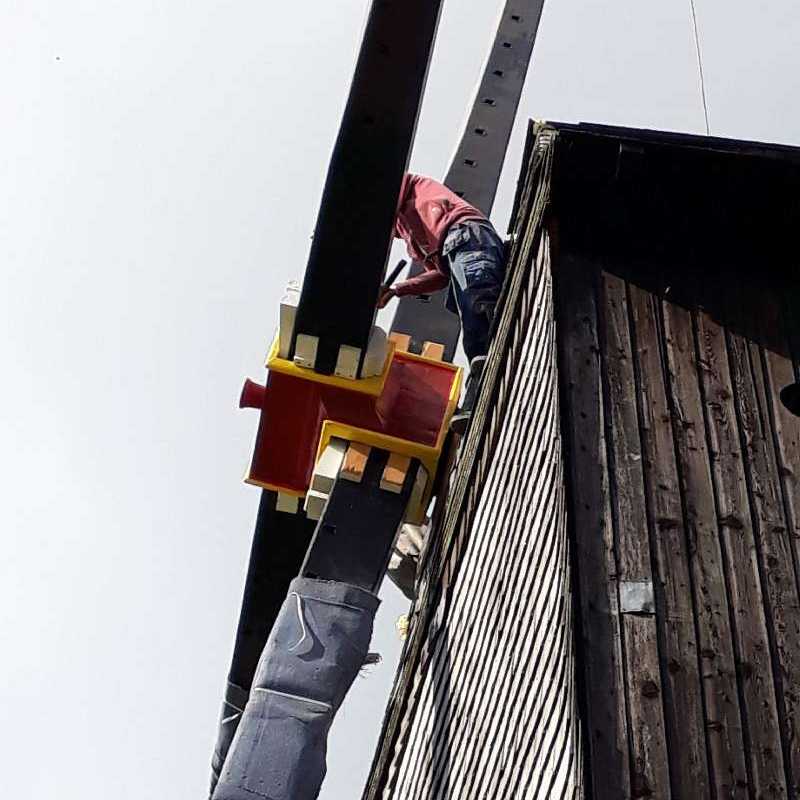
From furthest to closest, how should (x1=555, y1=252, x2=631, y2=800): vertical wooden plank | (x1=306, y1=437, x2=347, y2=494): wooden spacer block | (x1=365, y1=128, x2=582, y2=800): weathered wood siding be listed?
(x1=306, y1=437, x2=347, y2=494): wooden spacer block < (x1=365, y1=128, x2=582, y2=800): weathered wood siding < (x1=555, y1=252, x2=631, y2=800): vertical wooden plank

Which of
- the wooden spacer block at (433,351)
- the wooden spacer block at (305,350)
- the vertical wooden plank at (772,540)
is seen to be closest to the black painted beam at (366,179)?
the wooden spacer block at (305,350)

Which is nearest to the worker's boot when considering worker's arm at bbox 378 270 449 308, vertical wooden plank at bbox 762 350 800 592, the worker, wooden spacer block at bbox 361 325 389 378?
the worker

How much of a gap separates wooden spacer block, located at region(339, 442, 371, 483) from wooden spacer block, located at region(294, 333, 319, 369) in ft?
2.01

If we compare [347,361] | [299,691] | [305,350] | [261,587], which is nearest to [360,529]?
[347,361]

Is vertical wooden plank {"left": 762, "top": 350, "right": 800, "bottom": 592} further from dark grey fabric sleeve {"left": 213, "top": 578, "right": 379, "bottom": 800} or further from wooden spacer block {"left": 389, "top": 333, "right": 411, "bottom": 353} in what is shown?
wooden spacer block {"left": 389, "top": 333, "right": 411, "bottom": 353}

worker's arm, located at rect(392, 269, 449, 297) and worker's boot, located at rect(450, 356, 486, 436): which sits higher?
worker's arm, located at rect(392, 269, 449, 297)

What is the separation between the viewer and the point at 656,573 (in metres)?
6.14

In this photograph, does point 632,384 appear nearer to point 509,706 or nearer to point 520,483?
point 520,483

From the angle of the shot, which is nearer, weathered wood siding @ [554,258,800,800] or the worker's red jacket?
weathered wood siding @ [554,258,800,800]

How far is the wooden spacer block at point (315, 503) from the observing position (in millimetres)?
9141

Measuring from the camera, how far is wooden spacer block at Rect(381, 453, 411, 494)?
9086 mm

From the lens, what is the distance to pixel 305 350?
892cm

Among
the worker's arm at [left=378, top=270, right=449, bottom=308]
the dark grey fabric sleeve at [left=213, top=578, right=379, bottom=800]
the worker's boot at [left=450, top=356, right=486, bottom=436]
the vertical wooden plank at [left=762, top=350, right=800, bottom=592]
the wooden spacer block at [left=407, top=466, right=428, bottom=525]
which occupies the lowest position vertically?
the dark grey fabric sleeve at [left=213, top=578, right=379, bottom=800]

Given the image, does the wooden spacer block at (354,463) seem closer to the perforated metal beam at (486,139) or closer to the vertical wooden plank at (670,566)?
the perforated metal beam at (486,139)
